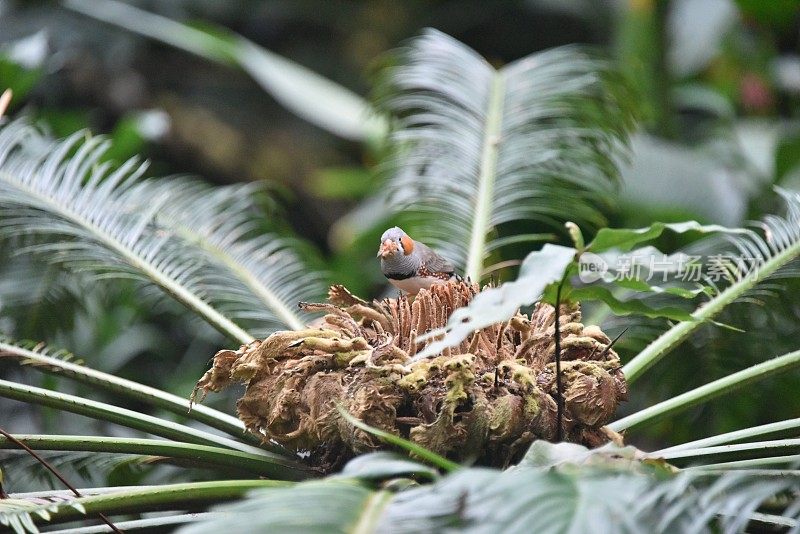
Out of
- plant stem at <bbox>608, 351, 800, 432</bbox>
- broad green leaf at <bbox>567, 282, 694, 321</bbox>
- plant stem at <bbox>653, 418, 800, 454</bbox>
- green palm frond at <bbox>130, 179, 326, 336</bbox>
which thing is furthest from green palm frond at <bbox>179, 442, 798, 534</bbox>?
green palm frond at <bbox>130, 179, 326, 336</bbox>

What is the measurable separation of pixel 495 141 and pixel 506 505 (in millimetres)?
1379

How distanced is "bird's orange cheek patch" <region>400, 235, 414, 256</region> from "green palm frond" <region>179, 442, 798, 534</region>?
82cm

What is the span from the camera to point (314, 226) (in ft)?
19.3

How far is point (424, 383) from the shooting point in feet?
4.21

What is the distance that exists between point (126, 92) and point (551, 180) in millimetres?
4014

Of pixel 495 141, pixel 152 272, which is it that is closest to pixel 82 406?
pixel 152 272

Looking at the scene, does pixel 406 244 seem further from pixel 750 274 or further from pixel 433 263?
pixel 750 274

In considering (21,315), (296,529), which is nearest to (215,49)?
(21,315)

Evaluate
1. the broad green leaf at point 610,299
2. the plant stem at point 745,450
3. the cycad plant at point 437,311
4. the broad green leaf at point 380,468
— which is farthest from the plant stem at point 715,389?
the broad green leaf at point 380,468

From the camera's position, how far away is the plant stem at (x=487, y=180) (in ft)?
6.08

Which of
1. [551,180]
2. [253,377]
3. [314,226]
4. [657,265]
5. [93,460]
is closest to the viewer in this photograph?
[253,377]

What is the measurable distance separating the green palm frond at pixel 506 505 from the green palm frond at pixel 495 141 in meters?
0.98

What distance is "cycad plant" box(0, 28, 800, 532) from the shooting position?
0.87 m

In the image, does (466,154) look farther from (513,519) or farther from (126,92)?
(126,92)
